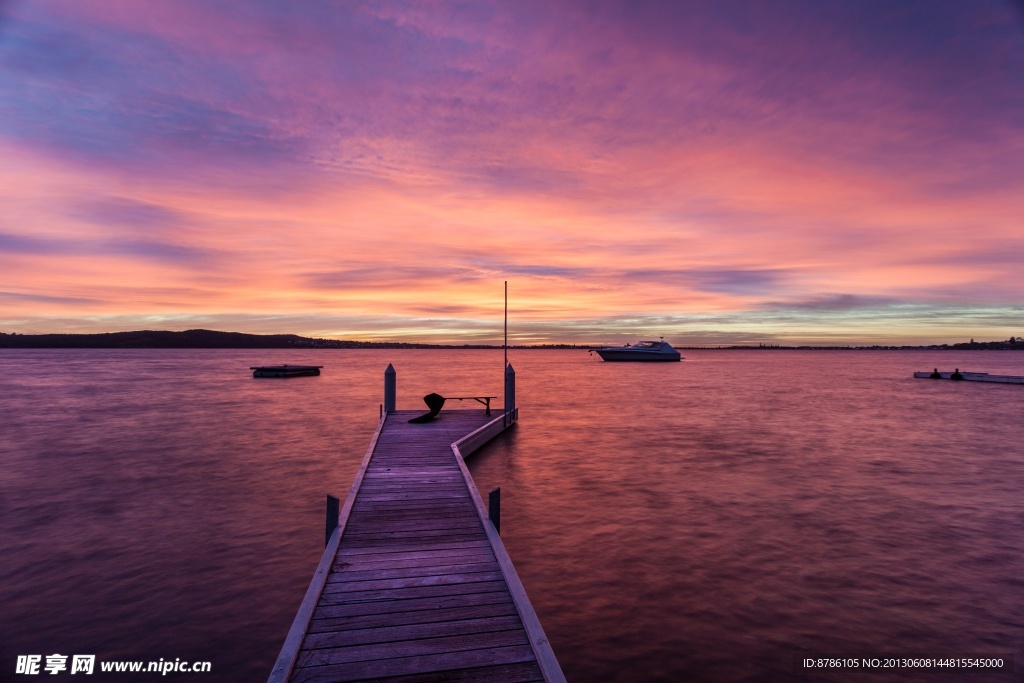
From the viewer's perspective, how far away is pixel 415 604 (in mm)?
6102

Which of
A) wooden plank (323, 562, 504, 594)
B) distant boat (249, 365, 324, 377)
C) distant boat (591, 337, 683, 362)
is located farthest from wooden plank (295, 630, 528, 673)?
distant boat (591, 337, 683, 362)

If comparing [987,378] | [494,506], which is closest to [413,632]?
[494,506]

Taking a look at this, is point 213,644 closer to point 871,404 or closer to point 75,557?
point 75,557

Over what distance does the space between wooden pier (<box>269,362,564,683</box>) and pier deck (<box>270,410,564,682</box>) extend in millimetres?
12

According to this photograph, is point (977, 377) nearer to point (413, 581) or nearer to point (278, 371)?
point (413, 581)

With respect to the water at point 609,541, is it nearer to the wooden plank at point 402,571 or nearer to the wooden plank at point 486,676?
the wooden plank at point 402,571

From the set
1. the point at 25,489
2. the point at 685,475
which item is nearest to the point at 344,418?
the point at 25,489

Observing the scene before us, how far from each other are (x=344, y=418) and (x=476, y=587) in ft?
84.8

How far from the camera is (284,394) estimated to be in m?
44.3

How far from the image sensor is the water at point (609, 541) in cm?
753

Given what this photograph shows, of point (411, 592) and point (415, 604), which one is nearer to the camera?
point (415, 604)

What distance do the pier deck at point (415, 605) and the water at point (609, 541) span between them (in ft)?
5.18

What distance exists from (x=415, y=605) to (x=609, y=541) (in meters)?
6.29

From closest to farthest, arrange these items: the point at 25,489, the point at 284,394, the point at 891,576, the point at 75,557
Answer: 1. the point at 891,576
2. the point at 75,557
3. the point at 25,489
4. the point at 284,394
